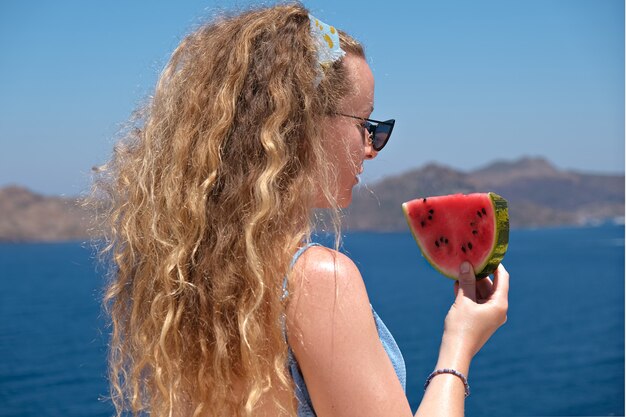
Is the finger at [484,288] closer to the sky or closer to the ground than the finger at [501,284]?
closer to the ground

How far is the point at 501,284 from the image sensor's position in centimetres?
159

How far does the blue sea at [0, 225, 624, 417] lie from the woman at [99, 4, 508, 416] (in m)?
1.09

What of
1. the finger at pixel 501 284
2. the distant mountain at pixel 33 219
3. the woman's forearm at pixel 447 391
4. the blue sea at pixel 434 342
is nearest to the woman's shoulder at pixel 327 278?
the woman's forearm at pixel 447 391

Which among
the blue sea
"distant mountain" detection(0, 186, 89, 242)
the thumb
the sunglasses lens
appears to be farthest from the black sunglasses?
"distant mountain" detection(0, 186, 89, 242)

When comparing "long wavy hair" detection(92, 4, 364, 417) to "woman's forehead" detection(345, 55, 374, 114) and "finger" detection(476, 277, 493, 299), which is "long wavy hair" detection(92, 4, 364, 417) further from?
"finger" detection(476, 277, 493, 299)

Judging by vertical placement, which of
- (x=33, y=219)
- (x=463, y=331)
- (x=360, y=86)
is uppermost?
(x=360, y=86)

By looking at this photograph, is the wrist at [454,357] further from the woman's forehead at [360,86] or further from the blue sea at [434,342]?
the blue sea at [434,342]

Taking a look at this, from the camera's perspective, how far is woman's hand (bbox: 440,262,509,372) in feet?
4.86

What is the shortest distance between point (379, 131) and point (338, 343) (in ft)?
1.93

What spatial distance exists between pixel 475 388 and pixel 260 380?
85.6 ft

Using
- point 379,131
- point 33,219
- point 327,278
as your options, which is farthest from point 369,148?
point 33,219

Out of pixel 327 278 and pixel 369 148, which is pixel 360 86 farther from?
pixel 327 278

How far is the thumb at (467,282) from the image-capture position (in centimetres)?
158

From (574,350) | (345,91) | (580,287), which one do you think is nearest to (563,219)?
(580,287)
